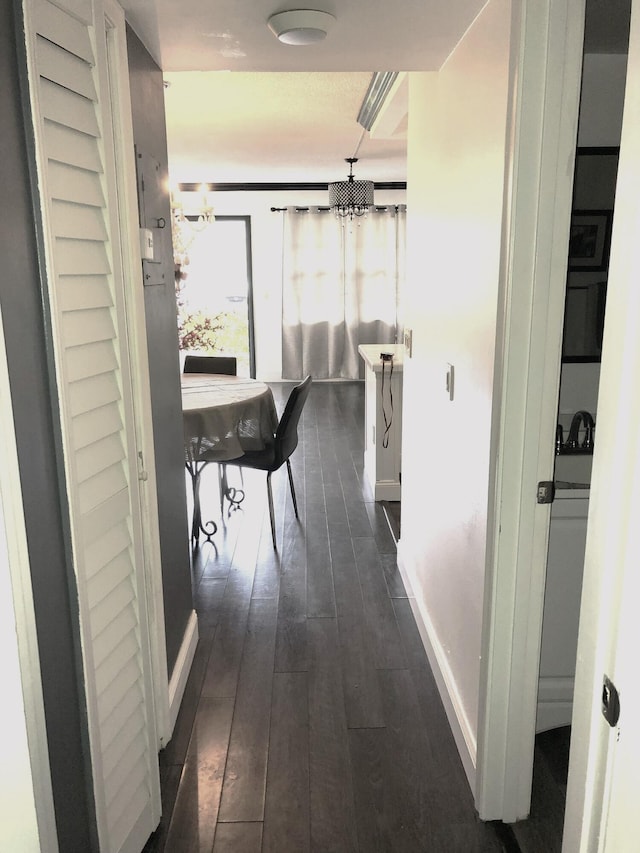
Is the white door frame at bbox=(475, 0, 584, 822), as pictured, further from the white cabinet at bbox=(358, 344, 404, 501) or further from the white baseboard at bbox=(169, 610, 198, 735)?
the white cabinet at bbox=(358, 344, 404, 501)

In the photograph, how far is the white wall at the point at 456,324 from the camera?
1769mm

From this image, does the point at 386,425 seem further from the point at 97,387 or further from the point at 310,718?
the point at 97,387

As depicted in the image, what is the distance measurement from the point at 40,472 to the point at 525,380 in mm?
1061

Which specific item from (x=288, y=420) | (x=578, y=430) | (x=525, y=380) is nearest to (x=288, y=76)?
(x=288, y=420)

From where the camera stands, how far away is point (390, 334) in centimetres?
850

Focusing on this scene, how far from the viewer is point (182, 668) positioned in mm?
2428

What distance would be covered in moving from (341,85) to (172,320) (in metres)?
2.03

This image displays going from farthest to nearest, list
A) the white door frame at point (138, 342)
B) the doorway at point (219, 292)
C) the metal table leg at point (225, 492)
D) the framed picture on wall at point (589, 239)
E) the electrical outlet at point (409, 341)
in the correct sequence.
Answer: the doorway at point (219, 292) < the metal table leg at point (225, 492) < the electrical outlet at point (409, 341) < the framed picture on wall at point (589, 239) < the white door frame at point (138, 342)

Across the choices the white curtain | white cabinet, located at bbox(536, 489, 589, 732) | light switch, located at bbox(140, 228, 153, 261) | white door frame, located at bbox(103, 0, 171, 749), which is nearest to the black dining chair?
white door frame, located at bbox(103, 0, 171, 749)

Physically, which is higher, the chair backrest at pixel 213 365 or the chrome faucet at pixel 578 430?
the chrome faucet at pixel 578 430

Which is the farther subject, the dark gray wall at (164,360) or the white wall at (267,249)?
the white wall at (267,249)

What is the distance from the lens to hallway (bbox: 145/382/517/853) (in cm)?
182

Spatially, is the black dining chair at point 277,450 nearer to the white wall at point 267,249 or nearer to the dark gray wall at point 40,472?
the dark gray wall at point 40,472

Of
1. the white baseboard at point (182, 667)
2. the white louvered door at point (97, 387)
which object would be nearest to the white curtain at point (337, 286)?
the white baseboard at point (182, 667)
